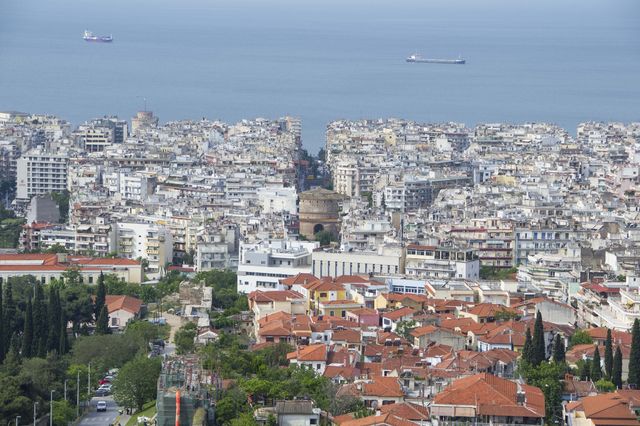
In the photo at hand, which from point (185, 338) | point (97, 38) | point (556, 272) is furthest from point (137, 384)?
point (97, 38)

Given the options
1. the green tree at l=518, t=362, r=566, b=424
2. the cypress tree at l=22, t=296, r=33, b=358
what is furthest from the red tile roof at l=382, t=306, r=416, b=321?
the cypress tree at l=22, t=296, r=33, b=358

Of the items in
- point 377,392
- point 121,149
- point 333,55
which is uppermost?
point 333,55

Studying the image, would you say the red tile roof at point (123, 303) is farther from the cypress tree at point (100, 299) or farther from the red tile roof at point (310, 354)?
the red tile roof at point (310, 354)

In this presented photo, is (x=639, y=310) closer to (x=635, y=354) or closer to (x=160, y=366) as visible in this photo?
(x=635, y=354)

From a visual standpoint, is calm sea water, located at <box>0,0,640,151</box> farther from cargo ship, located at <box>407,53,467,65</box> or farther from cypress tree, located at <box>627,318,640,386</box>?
cypress tree, located at <box>627,318,640,386</box>

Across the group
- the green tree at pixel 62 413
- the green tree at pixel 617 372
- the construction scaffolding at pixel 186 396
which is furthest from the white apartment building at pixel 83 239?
the green tree at pixel 617 372

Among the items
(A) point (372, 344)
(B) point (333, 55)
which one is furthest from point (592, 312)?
(B) point (333, 55)
